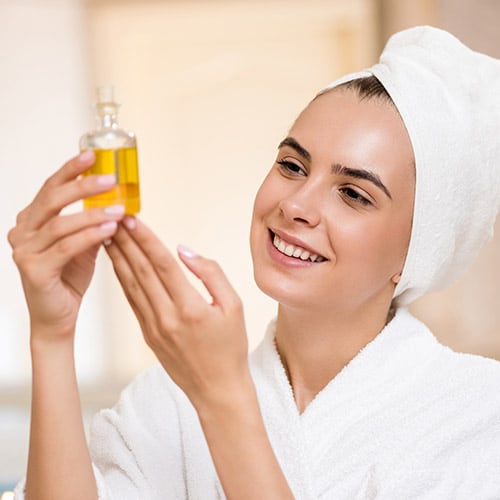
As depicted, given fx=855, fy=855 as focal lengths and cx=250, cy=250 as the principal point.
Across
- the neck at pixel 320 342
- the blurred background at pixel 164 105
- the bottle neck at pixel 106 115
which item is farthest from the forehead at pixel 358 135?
the blurred background at pixel 164 105

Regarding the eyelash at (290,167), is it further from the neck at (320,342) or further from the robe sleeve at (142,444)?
the robe sleeve at (142,444)

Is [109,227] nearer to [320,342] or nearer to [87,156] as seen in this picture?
[87,156]

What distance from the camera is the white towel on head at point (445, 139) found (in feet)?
5.10

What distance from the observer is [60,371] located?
4.40 ft

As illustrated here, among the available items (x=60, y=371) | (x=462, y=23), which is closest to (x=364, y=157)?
(x=60, y=371)

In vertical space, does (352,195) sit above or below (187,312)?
above

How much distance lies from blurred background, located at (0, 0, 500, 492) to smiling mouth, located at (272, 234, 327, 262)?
268cm

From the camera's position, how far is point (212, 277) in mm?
1140

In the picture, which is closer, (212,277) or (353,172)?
(212,277)

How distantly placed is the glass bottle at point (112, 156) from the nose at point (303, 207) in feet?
1.13

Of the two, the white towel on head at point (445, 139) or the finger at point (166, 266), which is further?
the white towel on head at point (445, 139)

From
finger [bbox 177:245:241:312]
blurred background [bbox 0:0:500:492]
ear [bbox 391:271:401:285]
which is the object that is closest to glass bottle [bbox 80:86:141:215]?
finger [bbox 177:245:241:312]

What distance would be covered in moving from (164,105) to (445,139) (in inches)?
111

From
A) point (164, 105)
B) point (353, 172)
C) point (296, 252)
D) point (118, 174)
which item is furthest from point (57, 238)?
point (164, 105)
